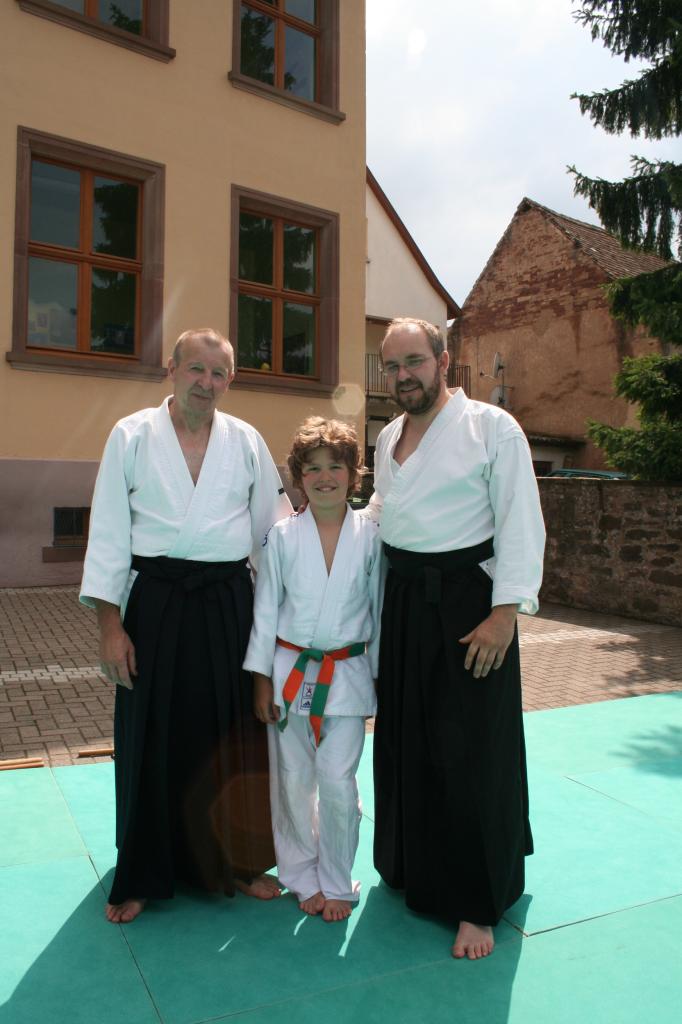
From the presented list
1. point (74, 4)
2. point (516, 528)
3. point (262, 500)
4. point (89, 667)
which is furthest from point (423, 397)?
point (74, 4)

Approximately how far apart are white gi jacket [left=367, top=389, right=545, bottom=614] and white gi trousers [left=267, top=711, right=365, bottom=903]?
25.5 inches

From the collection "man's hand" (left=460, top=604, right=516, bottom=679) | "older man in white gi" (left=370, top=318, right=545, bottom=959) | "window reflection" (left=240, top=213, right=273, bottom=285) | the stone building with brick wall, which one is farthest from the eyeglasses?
the stone building with brick wall

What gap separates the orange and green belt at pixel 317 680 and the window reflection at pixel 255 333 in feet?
26.0

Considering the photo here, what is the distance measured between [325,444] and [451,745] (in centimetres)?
98

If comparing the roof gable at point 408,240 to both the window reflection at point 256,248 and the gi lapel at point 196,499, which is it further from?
the gi lapel at point 196,499

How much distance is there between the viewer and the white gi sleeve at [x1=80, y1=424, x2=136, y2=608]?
2.46 metres

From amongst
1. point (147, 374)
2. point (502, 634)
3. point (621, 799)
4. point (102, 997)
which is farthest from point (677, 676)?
point (147, 374)

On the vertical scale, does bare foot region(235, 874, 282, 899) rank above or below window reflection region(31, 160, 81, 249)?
below

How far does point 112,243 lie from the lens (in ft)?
30.2

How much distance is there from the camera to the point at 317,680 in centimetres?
252

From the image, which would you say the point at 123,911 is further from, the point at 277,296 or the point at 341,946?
the point at 277,296

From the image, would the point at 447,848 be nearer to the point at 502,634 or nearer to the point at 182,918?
the point at 502,634

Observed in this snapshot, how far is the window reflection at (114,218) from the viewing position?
29.8 feet

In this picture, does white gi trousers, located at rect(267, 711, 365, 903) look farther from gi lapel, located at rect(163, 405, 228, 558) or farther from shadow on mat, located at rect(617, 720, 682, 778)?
shadow on mat, located at rect(617, 720, 682, 778)
